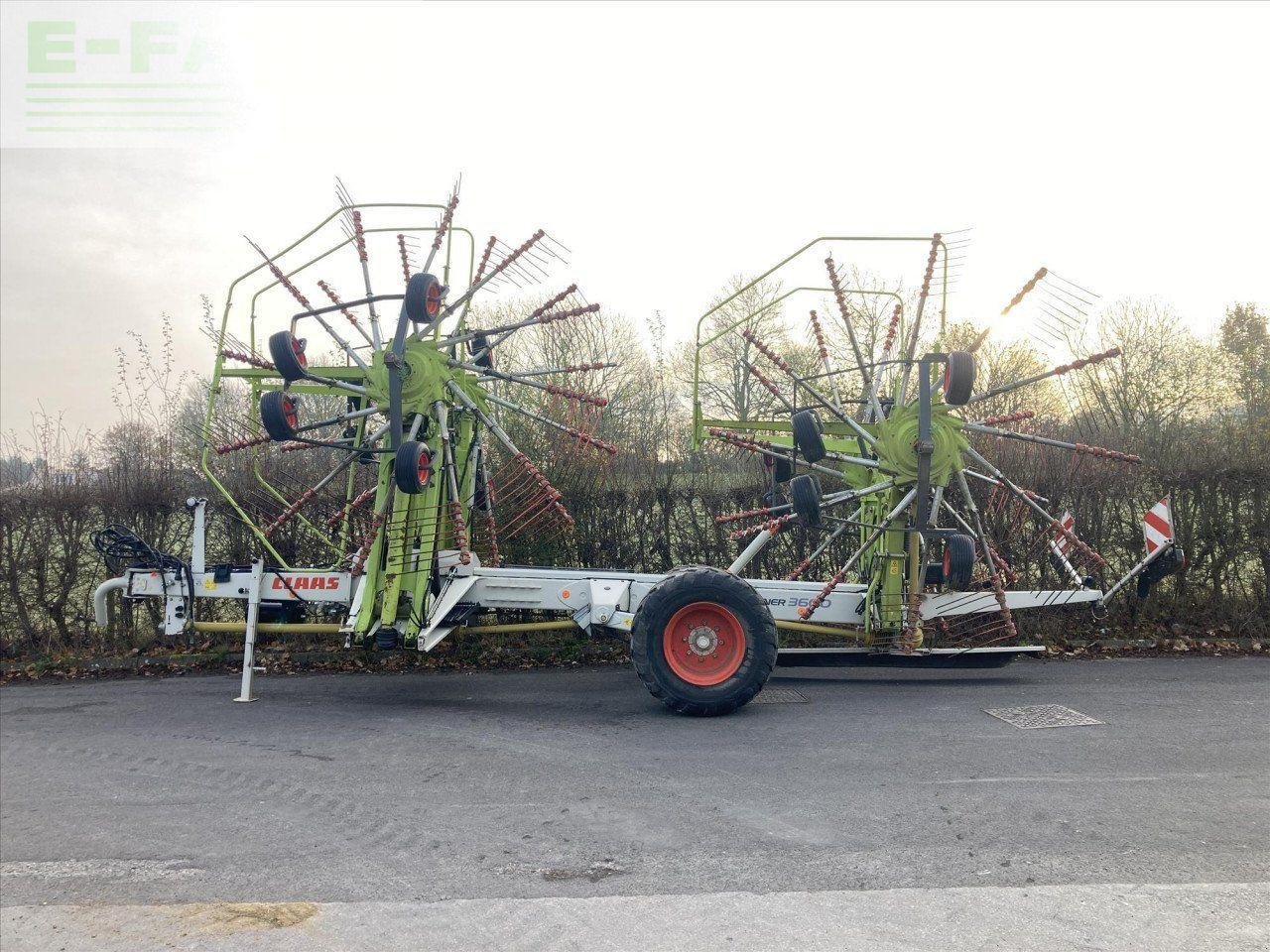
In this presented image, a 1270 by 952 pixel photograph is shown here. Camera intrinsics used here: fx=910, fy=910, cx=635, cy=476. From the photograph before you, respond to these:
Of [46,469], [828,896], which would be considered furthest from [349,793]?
[46,469]

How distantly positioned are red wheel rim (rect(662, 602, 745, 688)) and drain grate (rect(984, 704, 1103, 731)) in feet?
6.21

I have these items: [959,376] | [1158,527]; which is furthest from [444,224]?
[1158,527]

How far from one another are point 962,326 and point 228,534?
11951mm

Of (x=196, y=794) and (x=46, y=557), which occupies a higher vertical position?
(x=46, y=557)

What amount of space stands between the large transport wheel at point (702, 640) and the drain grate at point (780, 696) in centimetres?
51

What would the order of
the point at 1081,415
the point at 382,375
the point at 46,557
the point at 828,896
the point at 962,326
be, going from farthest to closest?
the point at 962,326 → the point at 1081,415 → the point at 46,557 → the point at 382,375 → the point at 828,896

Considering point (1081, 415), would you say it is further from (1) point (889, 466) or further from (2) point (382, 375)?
(2) point (382, 375)

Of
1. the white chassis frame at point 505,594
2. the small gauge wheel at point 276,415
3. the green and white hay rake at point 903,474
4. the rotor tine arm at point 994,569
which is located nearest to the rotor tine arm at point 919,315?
the green and white hay rake at point 903,474

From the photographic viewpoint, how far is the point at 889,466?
7355 millimetres

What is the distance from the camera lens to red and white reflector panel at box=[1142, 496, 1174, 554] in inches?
330

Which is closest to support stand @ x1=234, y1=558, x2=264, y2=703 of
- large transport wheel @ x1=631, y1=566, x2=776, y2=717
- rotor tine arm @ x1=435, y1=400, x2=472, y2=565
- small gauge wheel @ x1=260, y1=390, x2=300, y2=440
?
small gauge wheel @ x1=260, y1=390, x2=300, y2=440

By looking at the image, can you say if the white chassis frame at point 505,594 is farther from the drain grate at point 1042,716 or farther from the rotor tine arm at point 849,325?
the rotor tine arm at point 849,325

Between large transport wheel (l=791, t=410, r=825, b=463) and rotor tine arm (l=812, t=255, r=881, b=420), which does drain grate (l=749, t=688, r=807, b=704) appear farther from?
rotor tine arm (l=812, t=255, r=881, b=420)

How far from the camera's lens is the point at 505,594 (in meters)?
7.15
